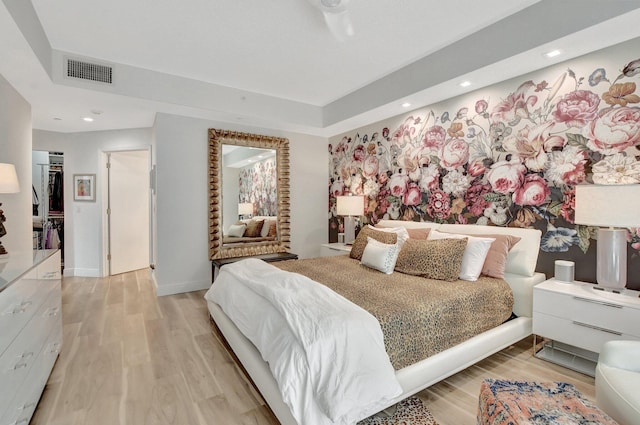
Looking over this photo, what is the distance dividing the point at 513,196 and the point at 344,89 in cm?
244

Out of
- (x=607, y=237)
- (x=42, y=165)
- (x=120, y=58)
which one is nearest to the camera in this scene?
(x=607, y=237)

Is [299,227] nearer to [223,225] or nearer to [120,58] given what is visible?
[223,225]

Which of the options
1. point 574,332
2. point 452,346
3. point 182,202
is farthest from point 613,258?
point 182,202

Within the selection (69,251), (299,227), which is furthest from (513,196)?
(69,251)

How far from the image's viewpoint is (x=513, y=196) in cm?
295

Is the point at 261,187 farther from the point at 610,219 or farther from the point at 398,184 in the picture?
the point at 610,219

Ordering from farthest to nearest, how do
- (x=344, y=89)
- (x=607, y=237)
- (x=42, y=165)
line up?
1. (x=42, y=165)
2. (x=344, y=89)
3. (x=607, y=237)

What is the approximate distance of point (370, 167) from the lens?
4590 mm

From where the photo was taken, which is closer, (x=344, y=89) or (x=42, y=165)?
(x=344, y=89)

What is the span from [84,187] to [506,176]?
6.07 meters

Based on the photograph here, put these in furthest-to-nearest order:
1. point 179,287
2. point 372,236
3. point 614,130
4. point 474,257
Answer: point 179,287 → point 372,236 → point 474,257 → point 614,130

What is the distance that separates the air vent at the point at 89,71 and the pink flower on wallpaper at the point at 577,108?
4383mm

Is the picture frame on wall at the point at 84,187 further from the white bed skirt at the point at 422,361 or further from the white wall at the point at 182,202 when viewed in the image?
the white bed skirt at the point at 422,361

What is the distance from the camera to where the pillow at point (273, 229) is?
4812mm
